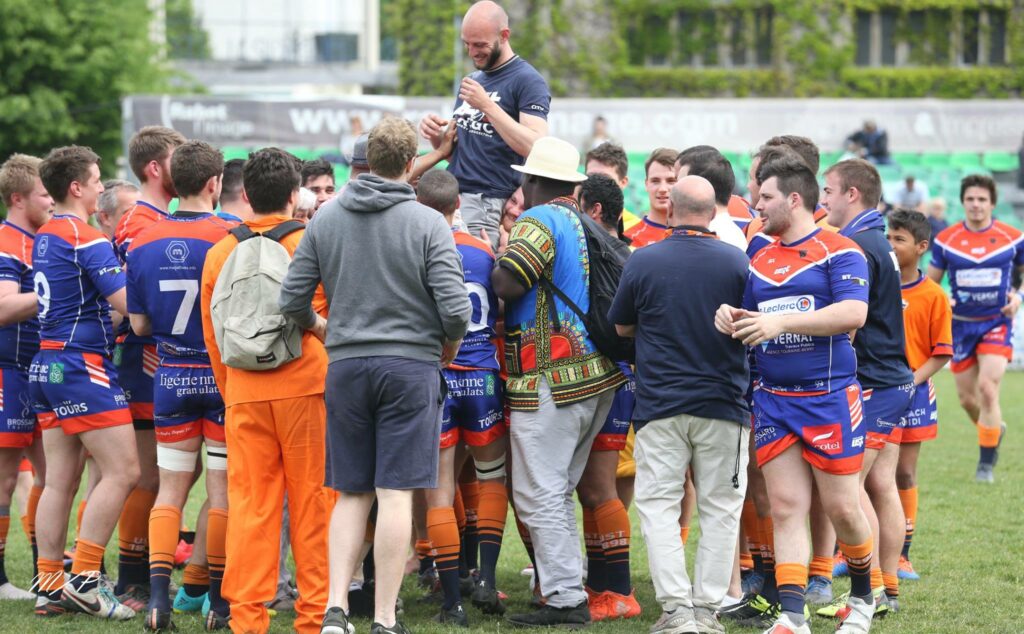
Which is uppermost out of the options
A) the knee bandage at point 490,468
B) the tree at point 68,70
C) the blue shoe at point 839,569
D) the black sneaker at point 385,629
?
the tree at point 68,70

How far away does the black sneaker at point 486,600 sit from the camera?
6336 millimetres

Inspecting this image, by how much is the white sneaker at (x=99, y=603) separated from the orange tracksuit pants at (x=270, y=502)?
3.16 feet

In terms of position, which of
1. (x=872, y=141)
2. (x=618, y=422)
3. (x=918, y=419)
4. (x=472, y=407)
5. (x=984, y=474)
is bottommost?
(x=984, y=474)

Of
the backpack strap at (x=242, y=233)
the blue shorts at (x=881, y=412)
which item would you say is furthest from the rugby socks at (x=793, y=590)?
the backpack strap at (x=242, y=233)

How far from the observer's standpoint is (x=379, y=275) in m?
5.44

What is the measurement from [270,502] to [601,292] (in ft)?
6.38

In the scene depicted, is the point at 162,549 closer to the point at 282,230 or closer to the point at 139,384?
the point at 139,384

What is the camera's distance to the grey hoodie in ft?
Answer: 17.8

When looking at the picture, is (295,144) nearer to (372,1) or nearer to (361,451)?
(361,451)

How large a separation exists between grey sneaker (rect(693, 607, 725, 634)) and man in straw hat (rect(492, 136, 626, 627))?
2.08ft

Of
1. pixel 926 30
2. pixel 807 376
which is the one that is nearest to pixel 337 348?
pixel 807 376

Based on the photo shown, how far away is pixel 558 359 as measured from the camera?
6168 millimetres

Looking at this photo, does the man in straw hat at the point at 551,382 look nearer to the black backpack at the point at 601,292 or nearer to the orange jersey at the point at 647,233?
the black backpack at the point at 601,292

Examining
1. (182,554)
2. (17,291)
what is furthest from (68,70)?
(17,291)
